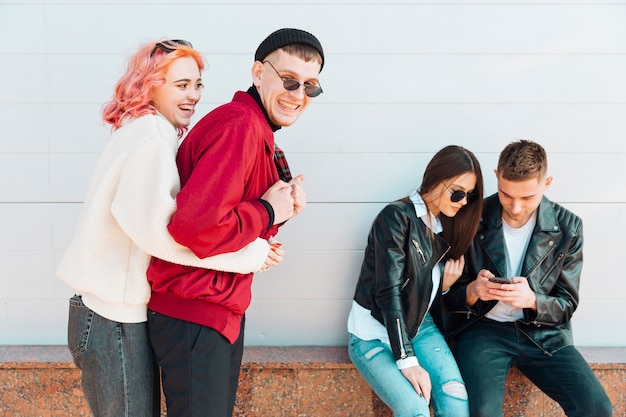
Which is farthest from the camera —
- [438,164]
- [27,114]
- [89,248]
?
[27,114]

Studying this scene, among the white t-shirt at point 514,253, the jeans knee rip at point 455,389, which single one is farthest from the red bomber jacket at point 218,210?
the white t-shirt at point 514,253

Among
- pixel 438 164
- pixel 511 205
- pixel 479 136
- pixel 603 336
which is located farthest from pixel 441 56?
pixel 603 336

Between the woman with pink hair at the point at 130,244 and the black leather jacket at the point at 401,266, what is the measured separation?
820 millimetres

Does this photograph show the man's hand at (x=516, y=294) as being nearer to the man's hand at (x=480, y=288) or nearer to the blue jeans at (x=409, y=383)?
the man's hand at (x=480, y=288)

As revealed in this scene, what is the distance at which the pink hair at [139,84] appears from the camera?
7.21 ft

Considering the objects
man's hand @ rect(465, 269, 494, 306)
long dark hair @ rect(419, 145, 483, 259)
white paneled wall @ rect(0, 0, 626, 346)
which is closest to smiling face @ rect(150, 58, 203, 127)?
white paneled wall @ rect(0, 0, 626, 346)

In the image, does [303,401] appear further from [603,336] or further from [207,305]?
[603,336]

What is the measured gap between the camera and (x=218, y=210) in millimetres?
1913

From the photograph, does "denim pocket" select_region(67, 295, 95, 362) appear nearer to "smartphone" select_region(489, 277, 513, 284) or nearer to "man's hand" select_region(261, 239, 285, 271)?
"man's hand" select_region(261, 239, 285, 271)

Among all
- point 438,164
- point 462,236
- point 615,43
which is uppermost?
point 615,43

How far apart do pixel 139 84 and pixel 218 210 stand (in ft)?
2.16

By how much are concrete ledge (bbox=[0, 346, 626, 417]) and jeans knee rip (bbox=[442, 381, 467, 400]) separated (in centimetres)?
58

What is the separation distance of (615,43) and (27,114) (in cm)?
329

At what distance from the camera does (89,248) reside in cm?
212
